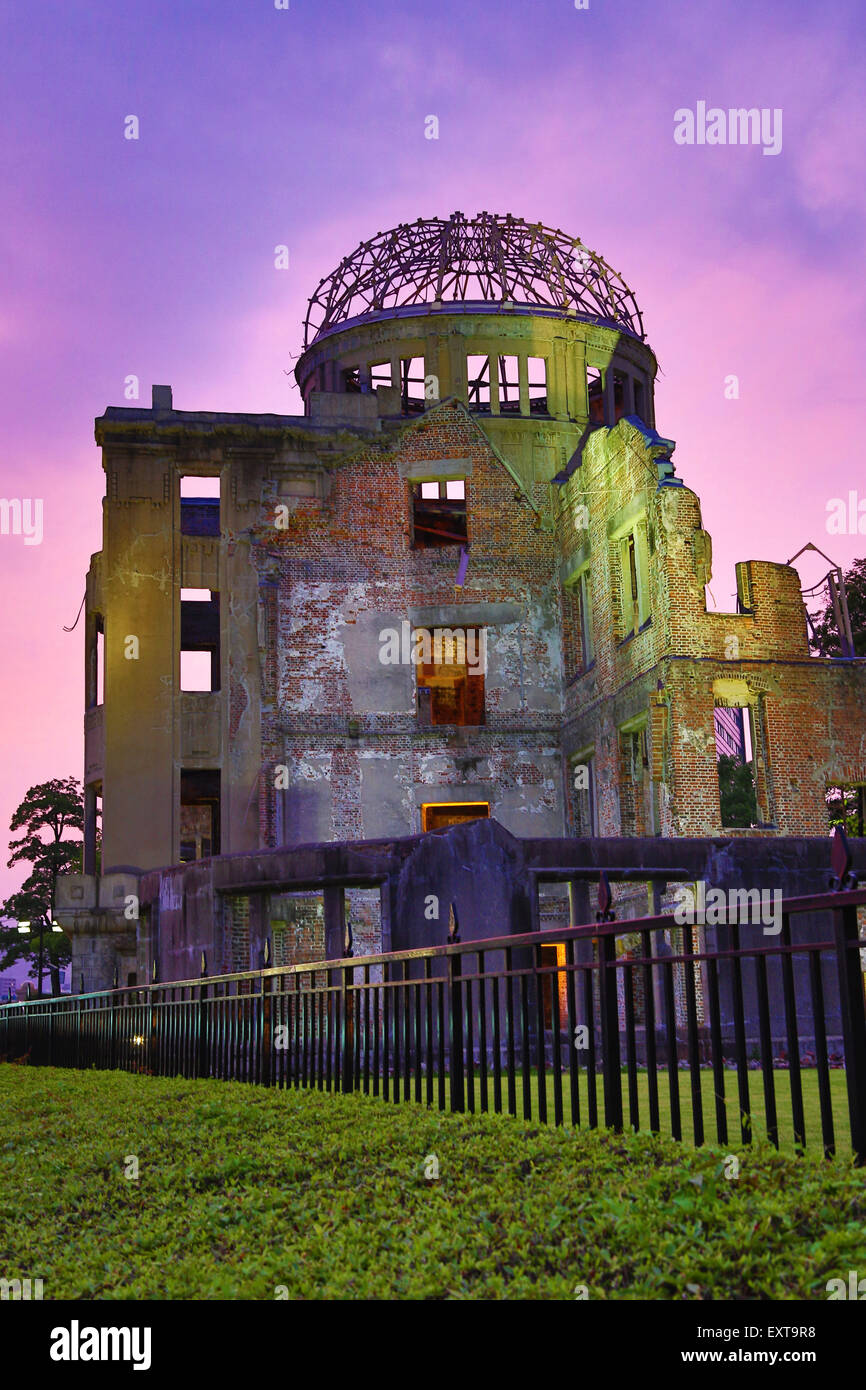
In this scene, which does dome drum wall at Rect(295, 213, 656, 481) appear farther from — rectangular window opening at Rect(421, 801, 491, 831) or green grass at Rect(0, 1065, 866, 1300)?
green grass at Rect(0, 1065, 866, 1300)

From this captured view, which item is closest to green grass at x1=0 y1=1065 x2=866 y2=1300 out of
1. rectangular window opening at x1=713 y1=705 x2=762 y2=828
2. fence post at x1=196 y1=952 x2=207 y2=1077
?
fence post at x1=196 y1=952 x2=207 y2=1077

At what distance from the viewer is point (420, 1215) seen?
4805 millimetres

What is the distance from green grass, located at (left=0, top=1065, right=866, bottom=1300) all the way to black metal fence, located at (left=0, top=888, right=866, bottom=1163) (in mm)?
294

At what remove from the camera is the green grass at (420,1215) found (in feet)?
12.8

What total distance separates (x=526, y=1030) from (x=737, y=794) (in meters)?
48.8

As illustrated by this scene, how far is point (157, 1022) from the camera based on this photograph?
43.2ft

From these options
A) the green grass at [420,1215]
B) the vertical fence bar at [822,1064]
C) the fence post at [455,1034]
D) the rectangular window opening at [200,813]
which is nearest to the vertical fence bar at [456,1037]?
the fence post at [455,1034]

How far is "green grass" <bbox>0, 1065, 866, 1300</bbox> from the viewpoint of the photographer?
12.8 ft

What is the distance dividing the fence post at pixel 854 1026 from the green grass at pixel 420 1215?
15cm

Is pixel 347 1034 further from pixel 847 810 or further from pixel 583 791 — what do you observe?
pixel 847 810

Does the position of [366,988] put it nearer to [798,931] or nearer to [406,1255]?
[406,1255]

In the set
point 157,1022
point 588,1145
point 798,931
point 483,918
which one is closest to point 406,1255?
point 588,1145
